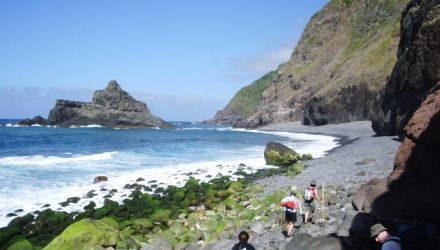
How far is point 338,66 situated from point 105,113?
68985 millimetres

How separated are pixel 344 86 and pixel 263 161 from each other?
4938 centimetres

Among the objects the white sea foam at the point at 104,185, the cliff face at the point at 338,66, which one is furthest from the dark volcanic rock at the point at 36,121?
the white sea foam at the point at 104,185

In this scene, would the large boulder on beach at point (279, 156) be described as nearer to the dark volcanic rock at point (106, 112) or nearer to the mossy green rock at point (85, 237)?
the mossy green rock at point (85, 237)

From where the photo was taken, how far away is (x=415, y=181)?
13.0 metres

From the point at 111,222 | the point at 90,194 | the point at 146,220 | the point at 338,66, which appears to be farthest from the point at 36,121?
the point at 146,220

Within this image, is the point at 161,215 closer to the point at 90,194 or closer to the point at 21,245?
the point at 21,245

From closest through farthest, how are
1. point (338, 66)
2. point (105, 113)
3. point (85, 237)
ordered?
point (85, 237), point (338, 66), point (105, 113)

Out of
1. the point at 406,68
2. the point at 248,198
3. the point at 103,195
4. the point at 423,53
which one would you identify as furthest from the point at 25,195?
the point at 406,68

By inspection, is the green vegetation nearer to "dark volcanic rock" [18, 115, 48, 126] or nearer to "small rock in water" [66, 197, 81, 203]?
"small rock in water" [66, 197, 81, 203]

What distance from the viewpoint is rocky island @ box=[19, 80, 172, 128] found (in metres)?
124

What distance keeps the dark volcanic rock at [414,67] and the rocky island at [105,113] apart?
9612 cm

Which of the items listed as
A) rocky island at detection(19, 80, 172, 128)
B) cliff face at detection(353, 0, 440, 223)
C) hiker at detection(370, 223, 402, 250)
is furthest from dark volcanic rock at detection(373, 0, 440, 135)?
rocky island at detection(19, 80, 172, 128)

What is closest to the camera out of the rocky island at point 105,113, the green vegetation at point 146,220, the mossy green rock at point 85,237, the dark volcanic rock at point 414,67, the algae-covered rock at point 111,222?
the mossy green rock at point 85,237

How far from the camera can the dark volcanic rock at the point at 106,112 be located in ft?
407
